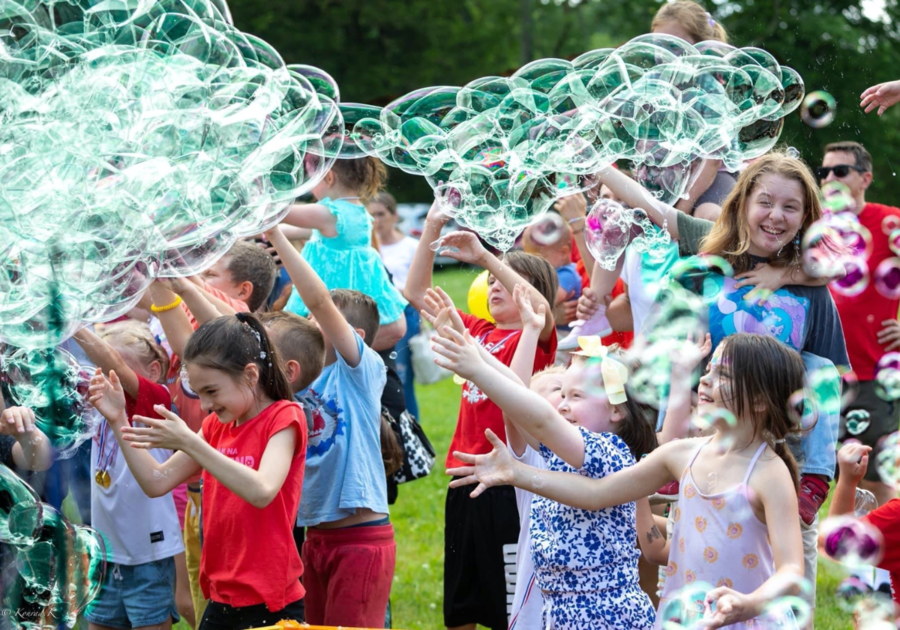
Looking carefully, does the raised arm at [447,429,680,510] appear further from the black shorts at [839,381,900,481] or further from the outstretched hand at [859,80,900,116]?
the black shorts at [839,381,900,481]

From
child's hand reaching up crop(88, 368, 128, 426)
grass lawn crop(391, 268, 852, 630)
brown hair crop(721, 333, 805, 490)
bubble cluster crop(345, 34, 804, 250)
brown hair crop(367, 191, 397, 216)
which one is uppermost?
bubble cluster crop(345, 34, 804, 250)

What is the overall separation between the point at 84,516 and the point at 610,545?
1.99m

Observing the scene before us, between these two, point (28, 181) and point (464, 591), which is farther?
point (464, 591)

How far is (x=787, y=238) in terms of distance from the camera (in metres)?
3.38

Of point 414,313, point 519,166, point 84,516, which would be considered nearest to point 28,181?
point 84,516

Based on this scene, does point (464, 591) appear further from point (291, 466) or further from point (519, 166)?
point (519, 166)

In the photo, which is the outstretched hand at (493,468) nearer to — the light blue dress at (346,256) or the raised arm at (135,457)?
the raised arm at (135,457)

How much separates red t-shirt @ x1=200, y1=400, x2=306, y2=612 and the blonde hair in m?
0.79

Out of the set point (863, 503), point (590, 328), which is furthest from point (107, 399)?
point (863, 503)

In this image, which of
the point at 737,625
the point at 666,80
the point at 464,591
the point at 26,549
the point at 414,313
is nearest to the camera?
the point at 737,625

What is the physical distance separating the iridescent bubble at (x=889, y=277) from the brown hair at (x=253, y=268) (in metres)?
2.80

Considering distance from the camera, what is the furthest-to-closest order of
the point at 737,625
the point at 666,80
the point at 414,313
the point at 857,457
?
the point at 414,313, the point at 666,80, the point at 857,457, the point at 737,625

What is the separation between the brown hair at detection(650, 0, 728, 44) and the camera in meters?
4.26

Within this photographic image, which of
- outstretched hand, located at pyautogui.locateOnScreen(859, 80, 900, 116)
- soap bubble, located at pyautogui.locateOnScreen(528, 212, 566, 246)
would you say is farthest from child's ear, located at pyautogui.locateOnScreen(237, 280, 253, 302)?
outstretched hand, located at pyautogui.locateOnScreen(859, 80, 900, 116)
